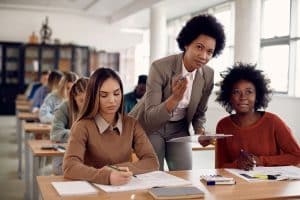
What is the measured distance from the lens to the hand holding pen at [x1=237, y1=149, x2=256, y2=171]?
220cm

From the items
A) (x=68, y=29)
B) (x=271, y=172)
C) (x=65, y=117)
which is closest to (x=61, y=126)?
(x=65, y=117)

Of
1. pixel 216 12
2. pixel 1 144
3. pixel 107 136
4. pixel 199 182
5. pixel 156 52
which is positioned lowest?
pixel 1 144

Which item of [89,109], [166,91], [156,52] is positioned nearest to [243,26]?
[156,52]

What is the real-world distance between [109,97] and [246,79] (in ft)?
2.79

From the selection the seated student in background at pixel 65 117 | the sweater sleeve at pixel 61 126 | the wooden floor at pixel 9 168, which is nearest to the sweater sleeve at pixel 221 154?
the seated student in background at pixel 65 117

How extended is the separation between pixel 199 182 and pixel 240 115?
70 cm

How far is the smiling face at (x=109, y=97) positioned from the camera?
2.15 metres

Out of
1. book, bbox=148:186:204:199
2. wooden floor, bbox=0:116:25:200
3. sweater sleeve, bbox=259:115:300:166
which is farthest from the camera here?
wooden floor, bbox=0:116:25:200

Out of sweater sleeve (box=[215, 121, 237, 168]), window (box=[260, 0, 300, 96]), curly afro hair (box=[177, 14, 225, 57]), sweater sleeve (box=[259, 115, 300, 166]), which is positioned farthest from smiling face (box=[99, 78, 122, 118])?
window (box=[260, 0, 300, 96])

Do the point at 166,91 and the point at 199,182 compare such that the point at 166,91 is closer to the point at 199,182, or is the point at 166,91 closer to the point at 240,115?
the point at 240,115

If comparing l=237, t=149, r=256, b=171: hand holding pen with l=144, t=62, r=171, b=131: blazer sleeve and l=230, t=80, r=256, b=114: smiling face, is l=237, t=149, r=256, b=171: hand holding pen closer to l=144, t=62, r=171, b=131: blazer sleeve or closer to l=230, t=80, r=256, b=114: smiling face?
l=230, t=80, r=256, b=114: smiling face

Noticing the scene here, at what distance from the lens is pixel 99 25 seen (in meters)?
13.5

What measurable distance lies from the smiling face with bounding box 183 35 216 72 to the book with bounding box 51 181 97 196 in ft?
3.00

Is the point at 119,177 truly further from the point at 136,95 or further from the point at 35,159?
the point at 136,95
